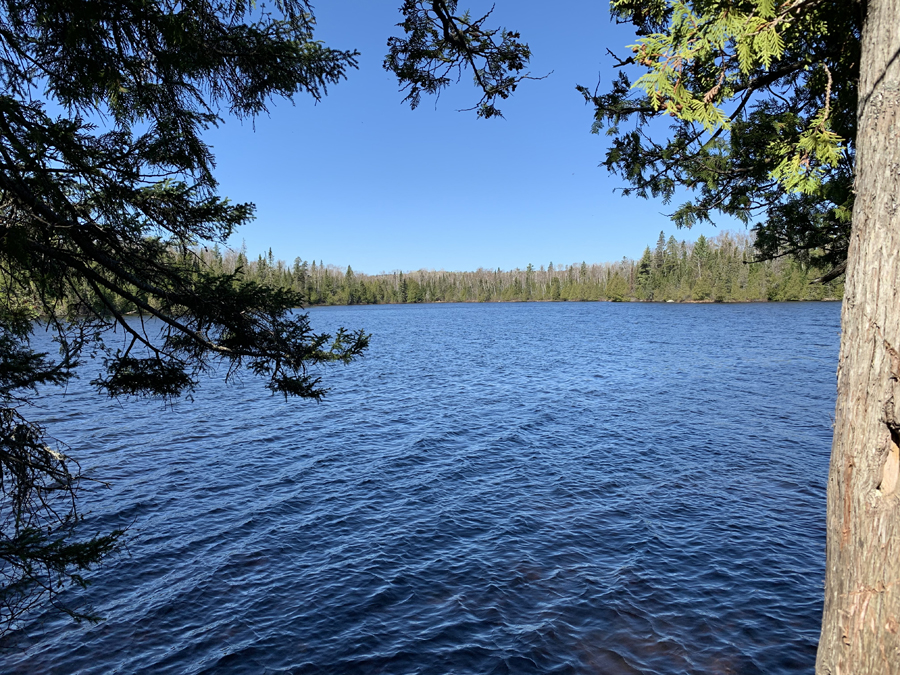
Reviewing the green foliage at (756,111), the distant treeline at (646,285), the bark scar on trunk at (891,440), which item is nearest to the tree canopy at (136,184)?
the green foliage at (756,111)

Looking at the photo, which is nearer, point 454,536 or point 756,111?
point 756,111

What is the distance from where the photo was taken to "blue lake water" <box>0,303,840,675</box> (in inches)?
281

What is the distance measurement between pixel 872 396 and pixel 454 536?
27.4 feet

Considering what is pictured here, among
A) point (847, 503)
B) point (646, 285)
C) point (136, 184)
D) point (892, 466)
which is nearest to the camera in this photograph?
point (892, 466)

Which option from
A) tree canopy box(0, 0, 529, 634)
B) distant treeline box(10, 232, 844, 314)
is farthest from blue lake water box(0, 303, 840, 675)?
distant treeline box(10, 232, 844, 314)

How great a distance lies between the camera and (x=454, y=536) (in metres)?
10.1

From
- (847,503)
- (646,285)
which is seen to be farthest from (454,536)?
(646,285)

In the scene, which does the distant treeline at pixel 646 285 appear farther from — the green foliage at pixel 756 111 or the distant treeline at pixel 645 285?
the green foliage at pixel 756 111

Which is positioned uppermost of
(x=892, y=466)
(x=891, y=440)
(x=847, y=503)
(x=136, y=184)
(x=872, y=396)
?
(x=136, y=184)

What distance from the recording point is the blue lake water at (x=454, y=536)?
23.4 feet

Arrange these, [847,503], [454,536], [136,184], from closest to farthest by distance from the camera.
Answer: [847,503] < [136,184] < [454,536]

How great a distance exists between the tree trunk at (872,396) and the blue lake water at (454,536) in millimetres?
4507

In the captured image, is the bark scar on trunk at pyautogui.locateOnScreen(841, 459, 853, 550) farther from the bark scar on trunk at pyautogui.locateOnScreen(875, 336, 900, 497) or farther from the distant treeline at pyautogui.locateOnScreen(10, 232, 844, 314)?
the distant treeline at pyautogui.locateOnScreen(10, 232, 844, 314)

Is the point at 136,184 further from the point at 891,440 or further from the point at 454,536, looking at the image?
the point at 454,536
